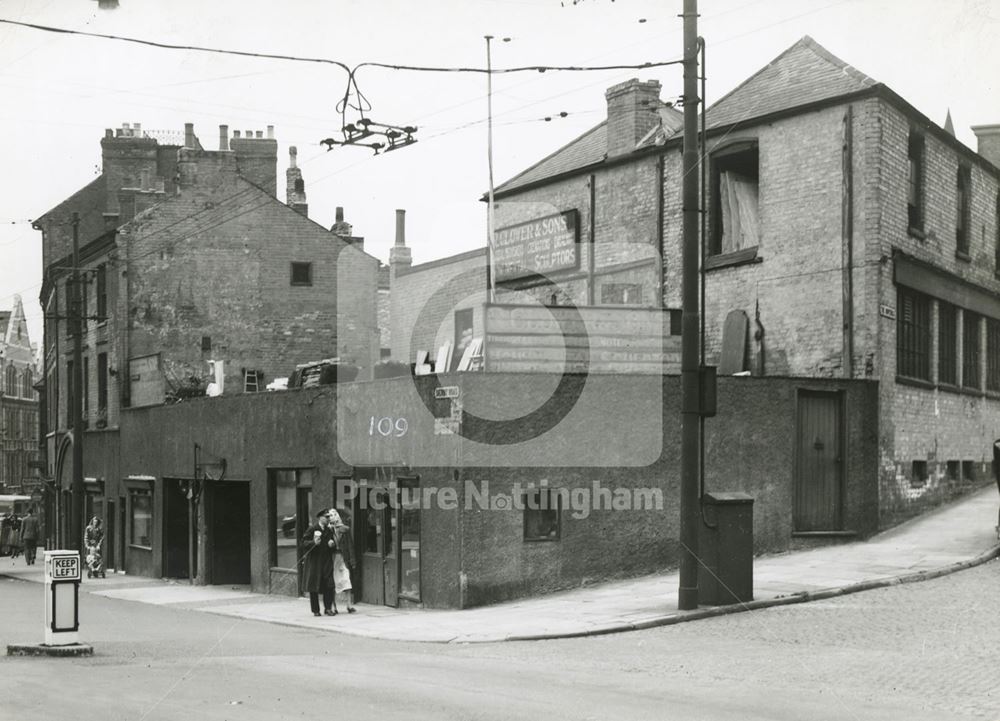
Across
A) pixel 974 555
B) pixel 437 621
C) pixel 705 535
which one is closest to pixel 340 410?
pixel 437 621

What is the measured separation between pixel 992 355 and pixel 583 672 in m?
17.8

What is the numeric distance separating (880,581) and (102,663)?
10.4 m

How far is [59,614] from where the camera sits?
13586mm

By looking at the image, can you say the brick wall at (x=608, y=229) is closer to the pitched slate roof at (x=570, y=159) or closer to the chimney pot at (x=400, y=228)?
the pitched slate roof at (x=570, y=159)

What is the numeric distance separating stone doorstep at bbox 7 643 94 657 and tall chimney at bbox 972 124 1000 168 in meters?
22.9

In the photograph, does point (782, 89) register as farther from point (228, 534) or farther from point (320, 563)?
point (228, 534)

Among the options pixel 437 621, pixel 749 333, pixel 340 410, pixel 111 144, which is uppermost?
pixel 111 144

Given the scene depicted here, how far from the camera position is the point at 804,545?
69.1 ft

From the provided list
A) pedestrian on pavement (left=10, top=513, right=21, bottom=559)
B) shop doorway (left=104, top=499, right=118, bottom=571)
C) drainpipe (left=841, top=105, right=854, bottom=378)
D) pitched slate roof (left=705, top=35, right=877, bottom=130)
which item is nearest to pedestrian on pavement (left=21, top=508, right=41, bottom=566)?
pedestrian on pavement (left=10, top=513, right=21, bottom=559)

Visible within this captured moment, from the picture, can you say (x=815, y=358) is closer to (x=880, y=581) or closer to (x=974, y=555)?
(x=974, y=555)

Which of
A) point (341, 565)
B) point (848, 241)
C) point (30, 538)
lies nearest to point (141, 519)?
point (30, 538)

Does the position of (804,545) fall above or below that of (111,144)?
below

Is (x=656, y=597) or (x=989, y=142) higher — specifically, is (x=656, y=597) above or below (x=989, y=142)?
below

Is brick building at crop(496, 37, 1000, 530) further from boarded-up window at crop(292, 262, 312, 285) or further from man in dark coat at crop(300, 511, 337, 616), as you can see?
boarded-up window at crop(292, 262, 312, 285)
